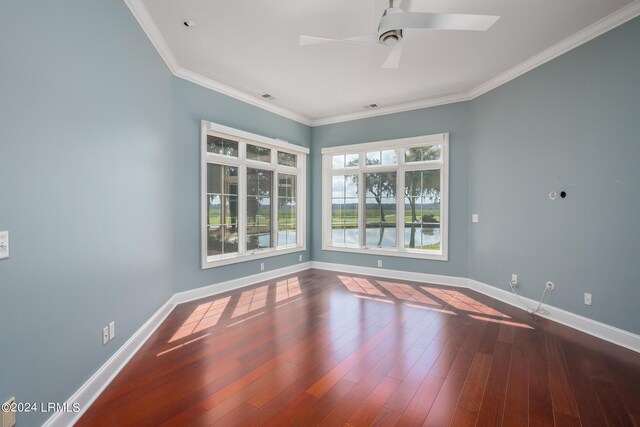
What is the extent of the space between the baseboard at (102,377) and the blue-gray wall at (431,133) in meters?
3.75

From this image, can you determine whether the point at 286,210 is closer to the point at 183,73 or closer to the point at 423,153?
the point at 423,153

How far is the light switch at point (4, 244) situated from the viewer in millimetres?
1327

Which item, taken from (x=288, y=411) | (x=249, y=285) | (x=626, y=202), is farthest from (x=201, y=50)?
(x=626, y=202)

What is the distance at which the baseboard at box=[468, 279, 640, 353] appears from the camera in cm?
276

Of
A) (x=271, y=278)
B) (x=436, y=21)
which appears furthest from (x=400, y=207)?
(x=436, y=21)

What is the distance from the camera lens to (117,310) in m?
2.39

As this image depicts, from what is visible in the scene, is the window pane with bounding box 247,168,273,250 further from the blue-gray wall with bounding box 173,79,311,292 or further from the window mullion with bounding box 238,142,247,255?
the blue-gray wall with bounding box 173,79,311,292

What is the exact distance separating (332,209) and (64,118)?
475 cm

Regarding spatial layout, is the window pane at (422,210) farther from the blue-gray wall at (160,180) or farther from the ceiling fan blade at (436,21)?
the ceiling fan blade at (436,21)

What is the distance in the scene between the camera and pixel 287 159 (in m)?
5.79

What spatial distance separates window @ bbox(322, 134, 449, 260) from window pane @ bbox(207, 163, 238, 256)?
2.02 meters

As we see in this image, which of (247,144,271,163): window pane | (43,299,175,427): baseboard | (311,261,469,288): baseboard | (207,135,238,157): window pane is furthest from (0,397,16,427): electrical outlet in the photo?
(311,261,469,288): baseboard

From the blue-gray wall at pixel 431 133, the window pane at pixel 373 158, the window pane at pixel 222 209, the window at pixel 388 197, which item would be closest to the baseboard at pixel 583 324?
the blue-gray wall at pixel 431 133

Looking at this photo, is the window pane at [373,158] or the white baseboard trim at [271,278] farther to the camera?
the window pane at [373,158]
